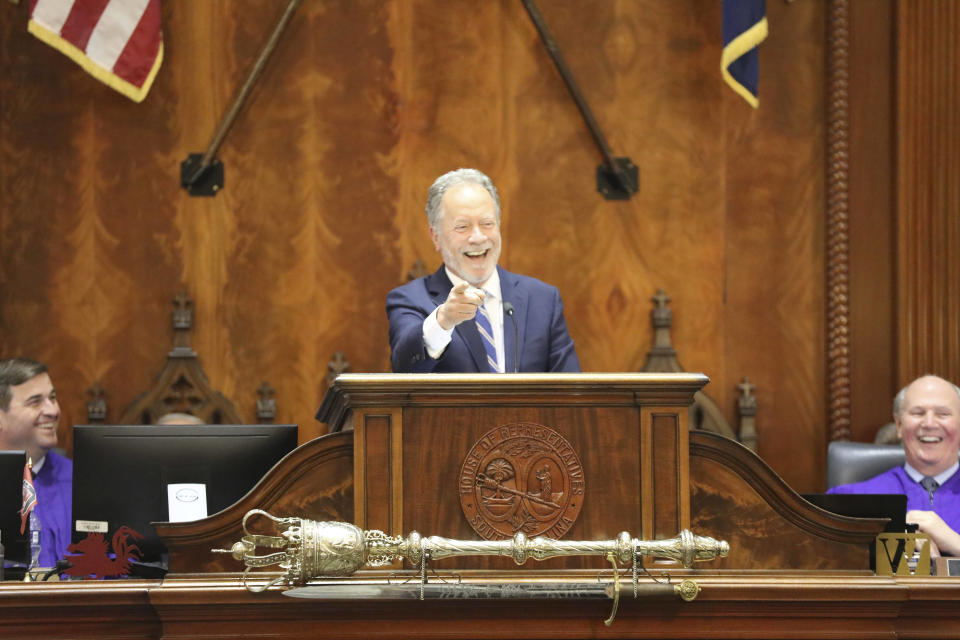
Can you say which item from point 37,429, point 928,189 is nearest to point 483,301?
point 37,429

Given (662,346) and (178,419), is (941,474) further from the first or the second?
(178,419)

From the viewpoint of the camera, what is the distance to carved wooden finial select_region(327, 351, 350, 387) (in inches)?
179

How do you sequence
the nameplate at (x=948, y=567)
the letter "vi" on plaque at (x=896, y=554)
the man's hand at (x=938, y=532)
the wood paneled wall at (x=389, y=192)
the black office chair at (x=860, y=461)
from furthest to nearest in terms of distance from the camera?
the wood paneled wall at (x=389, y=192), the black office chair at (x=860, y=461), the man's hand at (x=938, y=532), the nameplate at (x=948, y=567), the letter "vi" on plaque at (x=896, y=554)

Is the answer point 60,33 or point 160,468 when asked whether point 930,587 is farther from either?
point 60,33

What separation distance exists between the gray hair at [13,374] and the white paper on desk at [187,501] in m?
1.49

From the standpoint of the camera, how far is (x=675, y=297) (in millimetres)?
4680

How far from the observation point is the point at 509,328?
9.18ft

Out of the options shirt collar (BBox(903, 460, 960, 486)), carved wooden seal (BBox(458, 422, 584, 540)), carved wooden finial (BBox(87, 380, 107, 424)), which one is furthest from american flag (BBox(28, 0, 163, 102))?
shirt collar (BBox(903, 460, 960, 486))

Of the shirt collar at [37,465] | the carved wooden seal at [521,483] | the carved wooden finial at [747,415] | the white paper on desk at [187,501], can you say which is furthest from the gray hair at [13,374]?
the carved wooden finial at [747,415]

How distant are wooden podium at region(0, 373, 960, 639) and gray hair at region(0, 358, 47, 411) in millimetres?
1624

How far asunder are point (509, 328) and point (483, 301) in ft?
0.33

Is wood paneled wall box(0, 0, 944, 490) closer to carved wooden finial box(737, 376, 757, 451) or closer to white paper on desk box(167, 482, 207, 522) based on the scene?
carved wooden finial box(737, 376, 757, 451)

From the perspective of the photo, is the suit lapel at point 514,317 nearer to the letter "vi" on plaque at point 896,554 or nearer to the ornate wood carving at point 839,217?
the letter "vi" on plaque at point 896,554

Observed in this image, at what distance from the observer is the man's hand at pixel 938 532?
2873mm
